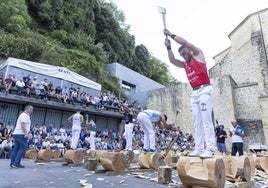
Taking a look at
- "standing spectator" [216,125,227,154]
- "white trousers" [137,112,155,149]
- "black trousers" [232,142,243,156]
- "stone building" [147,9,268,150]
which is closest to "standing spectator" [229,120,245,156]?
"black trousers" [232,142,243,156]

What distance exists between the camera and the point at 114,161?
5.78 meters

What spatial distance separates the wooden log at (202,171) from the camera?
3328 millimetres

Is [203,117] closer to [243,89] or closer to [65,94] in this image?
[65,94]

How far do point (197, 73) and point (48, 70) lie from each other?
1700cm

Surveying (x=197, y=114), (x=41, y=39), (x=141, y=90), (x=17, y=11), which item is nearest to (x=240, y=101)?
(x=141, y=90)

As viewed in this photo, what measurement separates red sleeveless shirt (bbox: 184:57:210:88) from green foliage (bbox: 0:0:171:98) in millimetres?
18761

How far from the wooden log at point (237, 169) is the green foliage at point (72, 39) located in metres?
19.5

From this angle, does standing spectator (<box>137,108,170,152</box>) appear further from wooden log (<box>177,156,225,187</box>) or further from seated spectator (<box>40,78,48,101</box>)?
seated spectator (<box>40,78,48,101</box>)

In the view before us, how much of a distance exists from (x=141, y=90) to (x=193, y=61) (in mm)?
29250

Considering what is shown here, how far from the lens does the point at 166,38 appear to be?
185 inches

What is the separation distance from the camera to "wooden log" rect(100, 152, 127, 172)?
5.76 m

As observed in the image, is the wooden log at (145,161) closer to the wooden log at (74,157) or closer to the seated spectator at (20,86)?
the wooden log at (74,157)

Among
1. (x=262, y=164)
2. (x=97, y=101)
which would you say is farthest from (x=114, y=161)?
(x=97, y=101)

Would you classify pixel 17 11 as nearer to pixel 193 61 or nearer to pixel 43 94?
pixel 43 94
